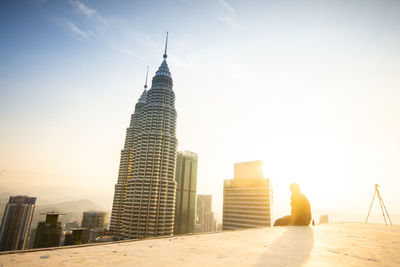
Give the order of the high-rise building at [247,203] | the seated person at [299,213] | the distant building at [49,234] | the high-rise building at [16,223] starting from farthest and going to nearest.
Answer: the high-rise building at [16,223]
the distant building at [49,234]
the high-rise building at [247,203]
the seated person at [299,213]

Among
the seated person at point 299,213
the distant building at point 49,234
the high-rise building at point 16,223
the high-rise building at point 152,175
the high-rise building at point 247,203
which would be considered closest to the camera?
the seated person at point 299,213

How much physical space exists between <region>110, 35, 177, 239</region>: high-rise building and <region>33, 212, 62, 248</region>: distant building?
186ft

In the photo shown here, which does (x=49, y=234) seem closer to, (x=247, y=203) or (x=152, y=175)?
(x=152, y=175)

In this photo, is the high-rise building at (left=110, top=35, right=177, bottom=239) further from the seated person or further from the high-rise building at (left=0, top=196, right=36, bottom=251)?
the seated person

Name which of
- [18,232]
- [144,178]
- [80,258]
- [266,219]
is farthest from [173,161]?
[18,232]

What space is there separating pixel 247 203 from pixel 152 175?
73.8m

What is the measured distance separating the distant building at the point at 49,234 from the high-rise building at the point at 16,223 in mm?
36939

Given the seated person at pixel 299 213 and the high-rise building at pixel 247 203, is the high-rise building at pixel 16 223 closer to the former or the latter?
the high-rise building at pixel 247 203

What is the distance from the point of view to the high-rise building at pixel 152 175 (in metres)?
120

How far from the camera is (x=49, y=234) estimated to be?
152 m

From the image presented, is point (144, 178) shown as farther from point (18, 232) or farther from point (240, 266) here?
point (18, 232)

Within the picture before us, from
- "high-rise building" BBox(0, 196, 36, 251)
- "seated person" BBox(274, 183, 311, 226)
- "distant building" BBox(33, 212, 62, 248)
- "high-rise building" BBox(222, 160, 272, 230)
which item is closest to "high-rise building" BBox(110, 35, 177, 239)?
"high-rise building" BBox(222, 160, 272, 230)

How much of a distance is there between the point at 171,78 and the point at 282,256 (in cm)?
15922

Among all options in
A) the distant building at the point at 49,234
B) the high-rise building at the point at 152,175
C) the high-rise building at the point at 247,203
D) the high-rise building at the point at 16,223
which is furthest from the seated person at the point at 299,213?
the high-rise building at the point at 16,223
